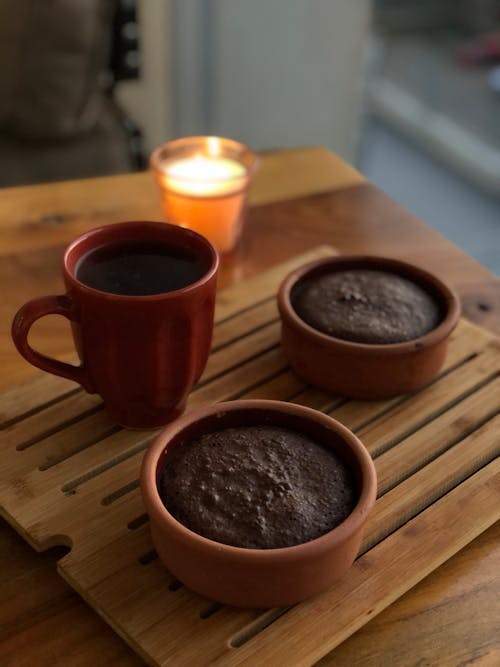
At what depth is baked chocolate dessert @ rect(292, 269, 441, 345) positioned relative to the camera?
0.72 metres

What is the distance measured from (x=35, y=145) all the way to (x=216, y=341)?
1060mm

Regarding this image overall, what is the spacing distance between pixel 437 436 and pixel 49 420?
31 centimetres

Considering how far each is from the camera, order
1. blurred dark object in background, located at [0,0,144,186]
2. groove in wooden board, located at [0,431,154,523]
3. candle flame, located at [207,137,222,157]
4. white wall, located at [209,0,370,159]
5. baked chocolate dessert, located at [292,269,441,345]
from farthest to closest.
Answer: white wall, located at [209,0,370,159] < blurred dark object in background, located at [0,0,144,186] < candle flame, located at [207,137,222,157] < baked chocolate dessert, located at [292,269,441,345] < groove in wooden board, located at [0,431,154,523]

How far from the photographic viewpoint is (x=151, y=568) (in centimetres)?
57

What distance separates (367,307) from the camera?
2.43 ft

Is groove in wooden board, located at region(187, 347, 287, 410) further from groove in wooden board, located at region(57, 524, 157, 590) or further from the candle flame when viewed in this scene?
the candle flame

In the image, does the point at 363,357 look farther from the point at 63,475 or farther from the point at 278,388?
the point at 63,475

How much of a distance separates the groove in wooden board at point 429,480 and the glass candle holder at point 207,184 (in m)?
0.39

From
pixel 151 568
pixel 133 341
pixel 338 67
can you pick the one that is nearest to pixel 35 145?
pixel 338 67

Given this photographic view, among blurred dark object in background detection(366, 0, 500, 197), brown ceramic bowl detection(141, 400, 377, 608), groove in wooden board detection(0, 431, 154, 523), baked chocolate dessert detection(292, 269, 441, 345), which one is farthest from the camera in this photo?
blurred dark object in background detection(366, 0, 500, 197)

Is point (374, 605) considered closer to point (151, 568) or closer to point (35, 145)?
point (151, 568)

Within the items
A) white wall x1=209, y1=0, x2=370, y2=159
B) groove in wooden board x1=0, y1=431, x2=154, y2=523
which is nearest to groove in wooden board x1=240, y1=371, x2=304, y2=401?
groove in wooden board x1=0, y1=431, x2=154, y2=523

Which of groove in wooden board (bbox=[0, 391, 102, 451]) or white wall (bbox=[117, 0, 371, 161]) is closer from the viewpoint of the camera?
groove in wooden board (bbox=[0, 391, 102, 451])

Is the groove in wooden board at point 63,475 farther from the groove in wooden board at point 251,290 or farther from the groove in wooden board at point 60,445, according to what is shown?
the groove in wooden board at point 251,290
